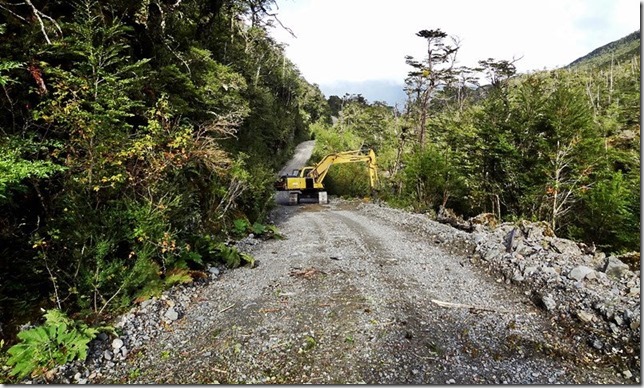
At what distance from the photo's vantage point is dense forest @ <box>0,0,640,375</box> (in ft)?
12.9

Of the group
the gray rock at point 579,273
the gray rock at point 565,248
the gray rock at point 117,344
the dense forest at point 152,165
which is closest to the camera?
the gray rock at point 117,344

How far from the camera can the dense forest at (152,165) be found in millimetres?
3939

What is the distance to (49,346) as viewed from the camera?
3254 mm

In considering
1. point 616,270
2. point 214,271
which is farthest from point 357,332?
point 616,270

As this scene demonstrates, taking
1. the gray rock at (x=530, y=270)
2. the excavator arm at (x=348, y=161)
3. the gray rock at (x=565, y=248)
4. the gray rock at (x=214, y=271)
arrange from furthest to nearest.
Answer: the excavator arm at (x=348, y=161), the gray rock at (x=565, y=248), the gray rock at (x=214, y=271), the gray rock at (x=530, y=270)

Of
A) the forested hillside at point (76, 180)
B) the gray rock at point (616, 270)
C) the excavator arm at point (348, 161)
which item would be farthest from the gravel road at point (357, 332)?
the excavator arm at point (348, 161)

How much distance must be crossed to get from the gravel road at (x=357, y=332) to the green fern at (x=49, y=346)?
1.23 ft

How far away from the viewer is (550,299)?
475 cm

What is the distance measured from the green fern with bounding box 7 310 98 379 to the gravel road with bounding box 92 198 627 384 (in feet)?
1.23

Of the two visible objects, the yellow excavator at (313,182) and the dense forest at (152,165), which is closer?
the dense forest at (152,165)

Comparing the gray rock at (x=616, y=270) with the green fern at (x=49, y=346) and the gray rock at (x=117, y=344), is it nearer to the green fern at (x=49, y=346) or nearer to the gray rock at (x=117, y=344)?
the gray rock at (x=117, y=344)

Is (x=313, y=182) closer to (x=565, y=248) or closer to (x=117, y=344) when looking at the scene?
(x=565, y=248)

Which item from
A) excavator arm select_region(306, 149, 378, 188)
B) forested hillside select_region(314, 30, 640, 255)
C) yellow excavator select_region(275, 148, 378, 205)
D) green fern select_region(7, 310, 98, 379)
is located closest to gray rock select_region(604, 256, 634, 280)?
forested hillside select_region(314, 30, 640, 255)

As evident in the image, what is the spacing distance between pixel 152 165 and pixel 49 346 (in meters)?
2.52
